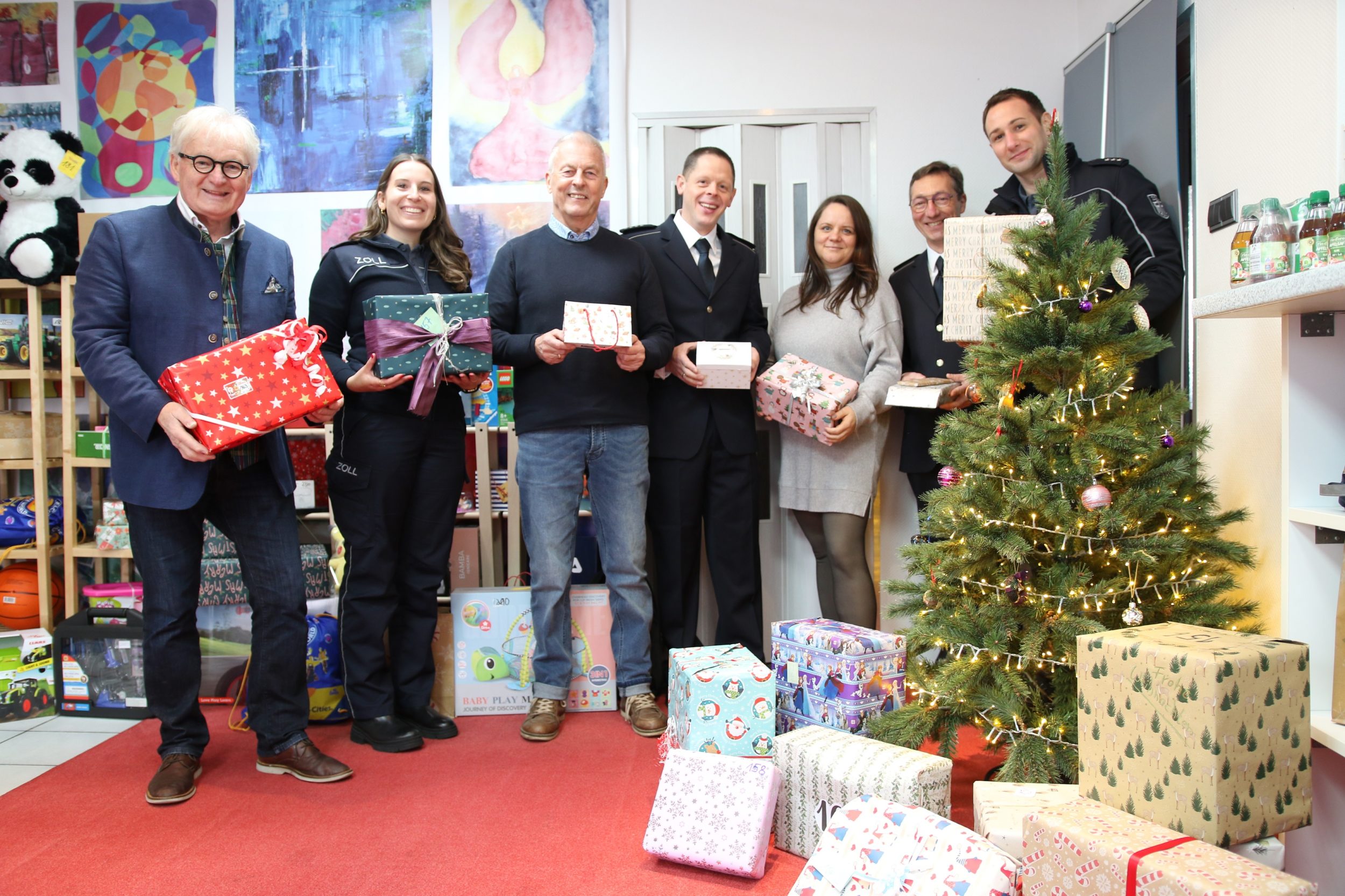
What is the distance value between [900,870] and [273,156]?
343 cm

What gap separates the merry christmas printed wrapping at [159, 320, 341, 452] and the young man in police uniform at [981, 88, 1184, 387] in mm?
1870

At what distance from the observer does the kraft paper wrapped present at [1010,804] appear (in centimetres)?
167

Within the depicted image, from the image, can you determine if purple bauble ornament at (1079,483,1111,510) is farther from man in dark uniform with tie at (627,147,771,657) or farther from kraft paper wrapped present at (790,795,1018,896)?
man in dark uniform with tie at (627,147,771,657)

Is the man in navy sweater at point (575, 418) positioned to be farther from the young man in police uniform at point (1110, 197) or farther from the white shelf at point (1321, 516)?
the white shelf at point (1321, 516)

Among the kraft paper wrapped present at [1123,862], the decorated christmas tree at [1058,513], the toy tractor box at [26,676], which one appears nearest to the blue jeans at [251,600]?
the toy tractor box at [26,676]

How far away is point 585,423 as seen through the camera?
9.05 feet

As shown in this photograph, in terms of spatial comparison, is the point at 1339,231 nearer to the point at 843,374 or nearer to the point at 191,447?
the point at 843,374

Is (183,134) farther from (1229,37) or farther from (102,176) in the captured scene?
(1229,37)

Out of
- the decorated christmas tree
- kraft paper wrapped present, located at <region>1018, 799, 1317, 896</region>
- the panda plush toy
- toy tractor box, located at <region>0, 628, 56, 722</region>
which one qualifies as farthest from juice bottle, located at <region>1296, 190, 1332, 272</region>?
the panda plush toy

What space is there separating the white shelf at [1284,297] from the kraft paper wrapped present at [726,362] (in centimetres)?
131

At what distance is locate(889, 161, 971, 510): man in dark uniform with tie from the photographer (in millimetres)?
3082

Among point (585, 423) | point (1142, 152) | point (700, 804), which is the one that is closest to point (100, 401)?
point (585, 423)

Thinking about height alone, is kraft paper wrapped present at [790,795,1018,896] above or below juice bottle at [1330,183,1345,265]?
below

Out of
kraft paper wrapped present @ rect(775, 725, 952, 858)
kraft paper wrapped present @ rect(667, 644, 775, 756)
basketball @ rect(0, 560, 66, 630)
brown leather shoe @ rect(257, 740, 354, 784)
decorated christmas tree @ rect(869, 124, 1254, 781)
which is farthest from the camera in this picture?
basketball @ rect(0, 560, 66, 630)
